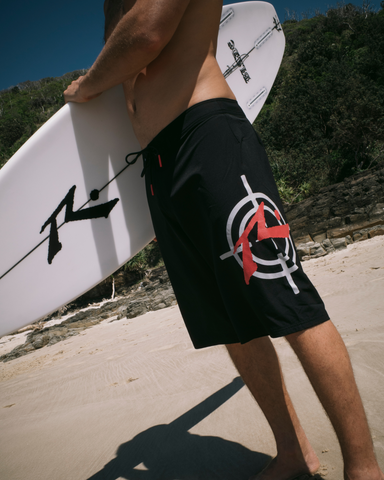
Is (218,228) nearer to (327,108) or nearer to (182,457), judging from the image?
(182,457)

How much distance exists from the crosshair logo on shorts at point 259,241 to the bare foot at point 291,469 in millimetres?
533

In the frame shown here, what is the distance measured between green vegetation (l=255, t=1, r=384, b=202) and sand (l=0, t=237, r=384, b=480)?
1539cm

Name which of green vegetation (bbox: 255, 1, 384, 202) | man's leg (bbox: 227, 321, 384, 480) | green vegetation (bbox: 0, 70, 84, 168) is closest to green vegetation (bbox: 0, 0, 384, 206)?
green vegetation (bbox: 255, 1, 384, 202)

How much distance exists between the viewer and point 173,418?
51.2 inches

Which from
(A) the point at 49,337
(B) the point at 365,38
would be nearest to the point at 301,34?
(B) the point at 365,38

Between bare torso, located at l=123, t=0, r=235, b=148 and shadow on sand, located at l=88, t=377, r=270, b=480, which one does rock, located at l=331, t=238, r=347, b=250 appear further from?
bare torso, located at l=123, t=0, r=235, b=148

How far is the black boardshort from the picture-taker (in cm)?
73

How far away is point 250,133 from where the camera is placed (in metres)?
0.88

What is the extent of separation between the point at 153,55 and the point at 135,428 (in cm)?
144

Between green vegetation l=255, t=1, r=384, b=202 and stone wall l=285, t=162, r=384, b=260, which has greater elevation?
green vegetation l=255, t=1, r=384, b=202

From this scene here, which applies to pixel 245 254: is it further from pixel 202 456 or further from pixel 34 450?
pixel 34 450

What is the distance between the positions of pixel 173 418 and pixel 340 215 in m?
9.84

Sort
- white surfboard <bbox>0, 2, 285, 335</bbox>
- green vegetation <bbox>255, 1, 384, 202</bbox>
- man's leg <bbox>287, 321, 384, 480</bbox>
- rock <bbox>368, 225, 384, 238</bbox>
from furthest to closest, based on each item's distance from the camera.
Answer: green vegetation <bbox>255, 1, 384, 202</bbox>, rock <bbox>368, 225, 384, 238</bbox>, white surfboard <bbox>0, 2, 285, 335</bbox>, man's leg <bbox>287, 321, 384, 480</bbox>

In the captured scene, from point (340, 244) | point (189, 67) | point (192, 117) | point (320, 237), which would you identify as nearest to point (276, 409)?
point (192, 117)
